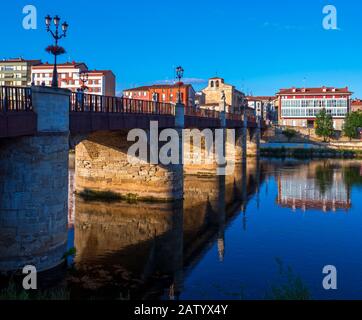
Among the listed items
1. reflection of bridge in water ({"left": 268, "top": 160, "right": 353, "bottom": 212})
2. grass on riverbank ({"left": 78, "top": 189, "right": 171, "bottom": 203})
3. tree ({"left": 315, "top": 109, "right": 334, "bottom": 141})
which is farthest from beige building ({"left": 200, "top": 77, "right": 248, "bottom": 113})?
grass on riverbank ({"left": 78, "top": 189, "right": 171, "bottom": 203})

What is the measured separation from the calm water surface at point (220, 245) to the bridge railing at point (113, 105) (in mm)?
6081

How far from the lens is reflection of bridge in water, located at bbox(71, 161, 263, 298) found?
15500 millimetres

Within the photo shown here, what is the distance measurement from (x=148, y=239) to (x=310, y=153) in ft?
186

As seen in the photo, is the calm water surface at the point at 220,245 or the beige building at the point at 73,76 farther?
the beige building at the point at 73,76

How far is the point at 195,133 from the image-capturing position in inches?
1845

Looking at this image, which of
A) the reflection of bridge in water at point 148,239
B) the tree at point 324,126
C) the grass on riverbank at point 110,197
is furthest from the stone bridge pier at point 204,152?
the tree at point 324,126

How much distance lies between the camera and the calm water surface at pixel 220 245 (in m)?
14.7

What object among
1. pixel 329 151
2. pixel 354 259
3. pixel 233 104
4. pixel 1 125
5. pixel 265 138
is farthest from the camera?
pixel 233 104

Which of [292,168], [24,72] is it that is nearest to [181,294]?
[292,168]

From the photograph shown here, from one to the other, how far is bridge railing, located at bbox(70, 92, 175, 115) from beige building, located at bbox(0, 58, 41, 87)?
76.5m

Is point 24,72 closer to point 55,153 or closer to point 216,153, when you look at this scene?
point 216,153

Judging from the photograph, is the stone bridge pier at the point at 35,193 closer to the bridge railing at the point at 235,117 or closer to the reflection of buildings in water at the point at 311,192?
the reflection of buildings in water at the point at 311,192

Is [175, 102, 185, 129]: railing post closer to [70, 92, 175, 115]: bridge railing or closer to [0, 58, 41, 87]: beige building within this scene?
[70, 92, 175, 115]: bridge railing

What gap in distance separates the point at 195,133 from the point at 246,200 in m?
14.7
